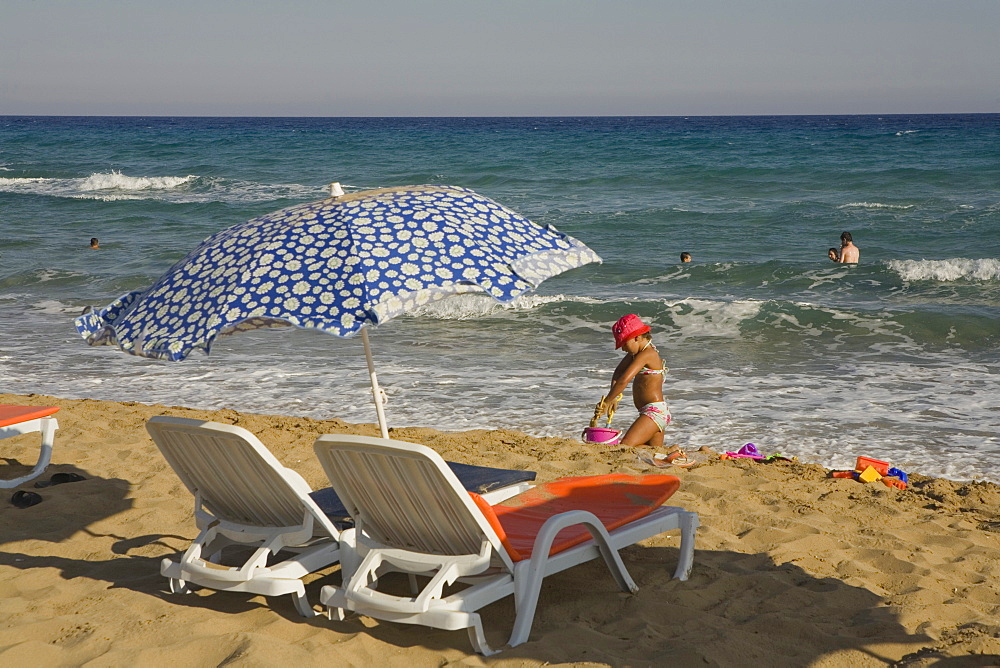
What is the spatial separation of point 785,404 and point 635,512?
4.61 meters

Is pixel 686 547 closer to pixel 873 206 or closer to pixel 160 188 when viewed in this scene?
pixel 873 206

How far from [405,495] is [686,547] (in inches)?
57.9

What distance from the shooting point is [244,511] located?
411cm

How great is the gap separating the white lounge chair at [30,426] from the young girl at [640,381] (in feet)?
11.7

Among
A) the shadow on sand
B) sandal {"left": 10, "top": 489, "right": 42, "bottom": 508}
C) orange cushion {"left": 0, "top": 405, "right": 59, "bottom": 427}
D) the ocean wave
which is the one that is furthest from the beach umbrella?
the ocean wave

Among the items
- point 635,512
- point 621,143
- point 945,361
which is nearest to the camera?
point 635,512

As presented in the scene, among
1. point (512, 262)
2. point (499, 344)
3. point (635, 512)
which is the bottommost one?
point (499, 344)

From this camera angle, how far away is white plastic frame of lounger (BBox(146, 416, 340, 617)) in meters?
3.73

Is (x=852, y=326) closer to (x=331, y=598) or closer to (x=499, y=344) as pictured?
(x=499, y=344)

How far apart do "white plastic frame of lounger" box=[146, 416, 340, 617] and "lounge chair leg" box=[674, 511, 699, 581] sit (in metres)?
1.54

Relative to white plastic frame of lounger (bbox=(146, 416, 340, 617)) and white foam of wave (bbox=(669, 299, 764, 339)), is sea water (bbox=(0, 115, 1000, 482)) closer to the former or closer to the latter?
white foam of wave (bbox=(669, 299, 764, 339))

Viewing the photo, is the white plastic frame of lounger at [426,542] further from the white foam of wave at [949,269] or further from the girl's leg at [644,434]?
Result: the white foam of wave at [949,269]

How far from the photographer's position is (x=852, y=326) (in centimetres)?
1209

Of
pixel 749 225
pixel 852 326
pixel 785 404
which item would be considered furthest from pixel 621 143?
pixel 785 404
